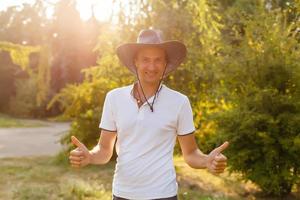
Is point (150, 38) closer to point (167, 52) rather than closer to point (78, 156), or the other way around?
point (167, 52)

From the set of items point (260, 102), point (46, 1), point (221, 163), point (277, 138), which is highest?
point (46, 1)

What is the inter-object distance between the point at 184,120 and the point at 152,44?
43cm

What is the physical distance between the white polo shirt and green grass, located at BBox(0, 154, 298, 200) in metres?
3.71

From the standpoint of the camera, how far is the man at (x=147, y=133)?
8.23 ft

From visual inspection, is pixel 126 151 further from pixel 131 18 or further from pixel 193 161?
pixel 131 18

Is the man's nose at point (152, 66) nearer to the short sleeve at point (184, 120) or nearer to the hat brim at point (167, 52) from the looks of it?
the hat brim at point (167, 52)

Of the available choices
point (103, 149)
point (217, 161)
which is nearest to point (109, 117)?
point (103, 149)

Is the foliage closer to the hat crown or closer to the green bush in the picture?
the green bush

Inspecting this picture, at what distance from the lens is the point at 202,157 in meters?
2.64

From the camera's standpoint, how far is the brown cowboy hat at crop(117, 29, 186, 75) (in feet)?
8.73

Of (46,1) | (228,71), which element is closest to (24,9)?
(46,1)

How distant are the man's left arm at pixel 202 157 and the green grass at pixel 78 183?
11.6 ft

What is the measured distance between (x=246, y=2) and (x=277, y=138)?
825 cm

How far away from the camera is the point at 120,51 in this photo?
2.80m
